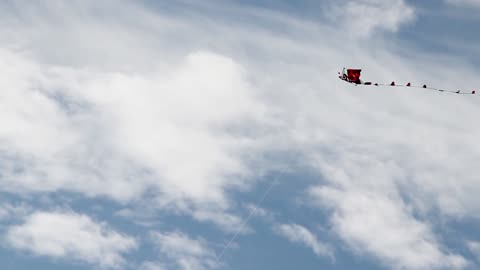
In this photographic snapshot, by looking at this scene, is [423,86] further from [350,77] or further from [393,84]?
[350,77]

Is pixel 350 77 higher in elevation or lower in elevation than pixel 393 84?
higher

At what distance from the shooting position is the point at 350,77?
13850 centimetres

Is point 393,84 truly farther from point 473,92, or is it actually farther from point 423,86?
point 473,92

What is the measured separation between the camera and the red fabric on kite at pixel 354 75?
5412 inches

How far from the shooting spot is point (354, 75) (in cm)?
13825

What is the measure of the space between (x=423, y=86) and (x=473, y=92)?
34.6 ft

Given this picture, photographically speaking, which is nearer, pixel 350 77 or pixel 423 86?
pixel 423 86

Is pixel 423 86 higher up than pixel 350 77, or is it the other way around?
pixel 350 77

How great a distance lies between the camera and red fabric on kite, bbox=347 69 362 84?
137 m

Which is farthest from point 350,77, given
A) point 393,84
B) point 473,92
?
point 473,92

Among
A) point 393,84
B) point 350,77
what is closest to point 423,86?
point 393,84

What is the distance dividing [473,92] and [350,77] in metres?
30.6

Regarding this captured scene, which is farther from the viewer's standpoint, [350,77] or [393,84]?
[350,77]

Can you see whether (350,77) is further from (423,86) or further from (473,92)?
(473,92)
